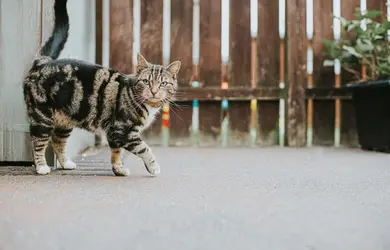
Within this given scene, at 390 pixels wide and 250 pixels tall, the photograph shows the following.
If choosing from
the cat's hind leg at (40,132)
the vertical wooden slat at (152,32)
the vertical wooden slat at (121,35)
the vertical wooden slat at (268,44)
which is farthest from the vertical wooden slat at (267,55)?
the cat's hind leg at (40,132)

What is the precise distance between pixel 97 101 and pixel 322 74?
2.07 metres

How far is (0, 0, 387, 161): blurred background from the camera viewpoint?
10.9 feet

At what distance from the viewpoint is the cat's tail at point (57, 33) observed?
2.00 m

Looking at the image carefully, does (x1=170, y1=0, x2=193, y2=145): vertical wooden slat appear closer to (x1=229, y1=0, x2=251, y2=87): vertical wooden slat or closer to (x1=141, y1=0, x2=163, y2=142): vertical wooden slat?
(x1=141, y1=0, x2=163, y2=142): vertical wooden slat

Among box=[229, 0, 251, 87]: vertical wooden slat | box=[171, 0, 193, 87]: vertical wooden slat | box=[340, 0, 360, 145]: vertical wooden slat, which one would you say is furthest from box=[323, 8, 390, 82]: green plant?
box=[171, 0, 193, 87]: vertical wooden slat

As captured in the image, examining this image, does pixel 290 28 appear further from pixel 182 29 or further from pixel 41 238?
pixel 41 238

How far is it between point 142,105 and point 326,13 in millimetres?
2124

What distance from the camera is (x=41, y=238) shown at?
0.89 meters

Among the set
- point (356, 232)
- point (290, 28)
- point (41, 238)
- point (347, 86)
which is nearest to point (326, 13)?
point (290, 28)

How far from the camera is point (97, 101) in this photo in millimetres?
1891

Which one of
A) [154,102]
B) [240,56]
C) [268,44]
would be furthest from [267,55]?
[154,102]

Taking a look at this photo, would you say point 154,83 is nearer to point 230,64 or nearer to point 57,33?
point 57,33

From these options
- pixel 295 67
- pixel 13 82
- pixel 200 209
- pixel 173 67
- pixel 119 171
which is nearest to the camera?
pixel 200 209

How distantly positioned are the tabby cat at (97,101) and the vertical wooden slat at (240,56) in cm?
153
